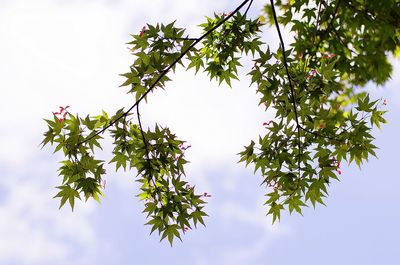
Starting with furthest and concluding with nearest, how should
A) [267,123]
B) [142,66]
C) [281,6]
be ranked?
[281,6] → [267,123] → [142,66]

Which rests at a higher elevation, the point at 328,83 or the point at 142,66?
the point at 142,66

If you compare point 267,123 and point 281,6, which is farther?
point 281,6

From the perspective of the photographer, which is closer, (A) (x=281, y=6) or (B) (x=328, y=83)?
(B) (x=328, y=83)

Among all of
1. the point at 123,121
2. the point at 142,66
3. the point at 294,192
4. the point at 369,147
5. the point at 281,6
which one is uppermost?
the point at 281,6

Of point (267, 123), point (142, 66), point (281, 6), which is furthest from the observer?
point (281, 6)

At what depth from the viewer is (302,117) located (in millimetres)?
3561

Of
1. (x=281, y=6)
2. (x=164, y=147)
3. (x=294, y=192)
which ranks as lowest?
(x=294, y=192)

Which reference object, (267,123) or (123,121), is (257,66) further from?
(123,121)

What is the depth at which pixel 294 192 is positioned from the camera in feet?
12.0

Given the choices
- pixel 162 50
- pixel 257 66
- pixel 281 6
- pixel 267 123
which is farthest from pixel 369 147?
pixel 281 6

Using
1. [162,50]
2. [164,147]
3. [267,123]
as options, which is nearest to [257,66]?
[267,123]

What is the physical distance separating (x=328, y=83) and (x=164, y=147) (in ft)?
6.17

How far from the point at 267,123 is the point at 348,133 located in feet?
2.78

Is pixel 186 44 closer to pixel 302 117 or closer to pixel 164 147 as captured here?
pixel 164 147
